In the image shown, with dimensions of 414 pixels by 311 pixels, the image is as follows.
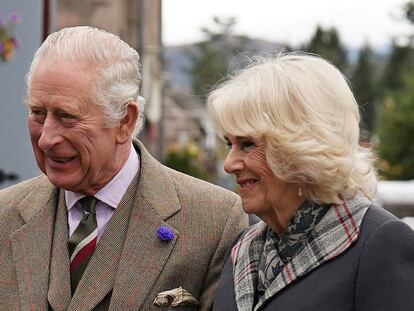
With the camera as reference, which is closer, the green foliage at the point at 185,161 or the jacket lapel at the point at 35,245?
the jacket lapel at the point at 35,245

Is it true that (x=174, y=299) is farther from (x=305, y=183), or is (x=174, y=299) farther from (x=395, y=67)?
(x=395, y=67)

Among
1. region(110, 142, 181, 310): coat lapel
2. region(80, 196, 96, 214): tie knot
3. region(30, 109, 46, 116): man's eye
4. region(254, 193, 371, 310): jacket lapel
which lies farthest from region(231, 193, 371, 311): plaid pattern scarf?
region(30, 109, 46, 116): man's eye

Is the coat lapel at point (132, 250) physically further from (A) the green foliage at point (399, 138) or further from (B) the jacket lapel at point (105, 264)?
(A) the green foliage at point (399, 138)

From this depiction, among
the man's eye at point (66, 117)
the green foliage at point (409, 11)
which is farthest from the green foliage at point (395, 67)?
the man's eye at point (66, 117)

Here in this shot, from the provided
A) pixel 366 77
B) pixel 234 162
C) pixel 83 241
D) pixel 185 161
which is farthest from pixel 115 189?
pixel 366 77

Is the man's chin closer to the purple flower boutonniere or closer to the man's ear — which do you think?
the man's ear

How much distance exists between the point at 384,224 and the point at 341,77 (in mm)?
482

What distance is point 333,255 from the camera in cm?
346

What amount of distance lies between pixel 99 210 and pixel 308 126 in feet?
2.93

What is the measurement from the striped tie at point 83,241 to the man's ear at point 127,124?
0.23m

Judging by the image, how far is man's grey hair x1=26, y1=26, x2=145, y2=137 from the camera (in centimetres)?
384

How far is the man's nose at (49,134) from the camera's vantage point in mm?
3734

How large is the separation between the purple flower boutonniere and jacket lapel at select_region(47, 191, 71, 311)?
0.31 meters

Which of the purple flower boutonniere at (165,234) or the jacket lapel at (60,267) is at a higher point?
the purple flower boutonniere at (165,234)
